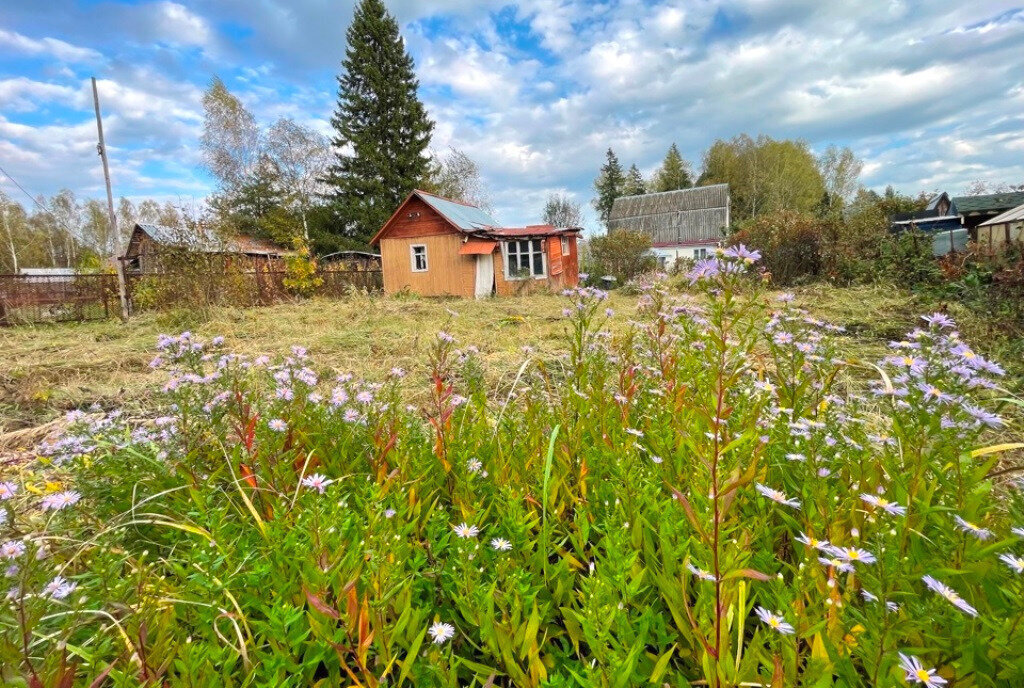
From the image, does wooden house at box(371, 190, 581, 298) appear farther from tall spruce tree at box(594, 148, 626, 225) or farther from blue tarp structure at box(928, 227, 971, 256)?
tall spruce tree at box(594, 148, 626, 225)

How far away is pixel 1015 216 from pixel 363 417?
39.9ft

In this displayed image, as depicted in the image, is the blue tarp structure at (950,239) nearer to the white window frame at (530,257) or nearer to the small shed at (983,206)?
the small shed at (983,206)

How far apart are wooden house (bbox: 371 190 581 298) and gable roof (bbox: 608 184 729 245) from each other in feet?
64.8

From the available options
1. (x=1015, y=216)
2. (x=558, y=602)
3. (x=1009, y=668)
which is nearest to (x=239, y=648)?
(x=558, y=602)

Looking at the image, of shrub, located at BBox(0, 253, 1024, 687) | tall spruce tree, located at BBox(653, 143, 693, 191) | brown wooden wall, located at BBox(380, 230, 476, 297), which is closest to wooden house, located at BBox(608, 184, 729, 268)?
tall spruce tree, located at BBox(653, 143, 693, 191)

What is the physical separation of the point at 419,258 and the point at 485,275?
2779 mm

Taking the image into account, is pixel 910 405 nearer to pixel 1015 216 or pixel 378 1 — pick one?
pixel 1015 216

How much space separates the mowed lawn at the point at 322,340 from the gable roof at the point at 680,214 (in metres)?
29.6

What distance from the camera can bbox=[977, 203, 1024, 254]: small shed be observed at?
22.3 ft

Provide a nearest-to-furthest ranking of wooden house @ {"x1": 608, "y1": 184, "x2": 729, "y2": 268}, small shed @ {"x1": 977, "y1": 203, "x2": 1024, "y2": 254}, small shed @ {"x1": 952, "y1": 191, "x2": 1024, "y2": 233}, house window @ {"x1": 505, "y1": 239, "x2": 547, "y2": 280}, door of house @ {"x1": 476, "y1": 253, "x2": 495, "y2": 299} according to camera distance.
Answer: small shed @ {"x1": 977, "y1": 203, "x2": 1024, "y2": 254}, door of house @ {"x1": 476, "y1": 253, "x2": 495, "y2": 299}, house window @ {"x1": 505, "y1": 239, "x2": 547, "y2": 280}, small shed @ {"x1": 952, "y1": 191, "x2": 1024, "y2": 233}, wooden house @ {"x1": 608, "y1": 184, "x2": 729, "y2": 268}

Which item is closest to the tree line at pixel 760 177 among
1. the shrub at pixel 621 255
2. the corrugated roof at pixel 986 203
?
the corrugated roof at pixel 986 203

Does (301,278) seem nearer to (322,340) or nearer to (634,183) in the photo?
(322,340)

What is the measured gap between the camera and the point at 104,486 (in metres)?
1.56

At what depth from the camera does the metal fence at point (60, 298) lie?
1118 centimetres
